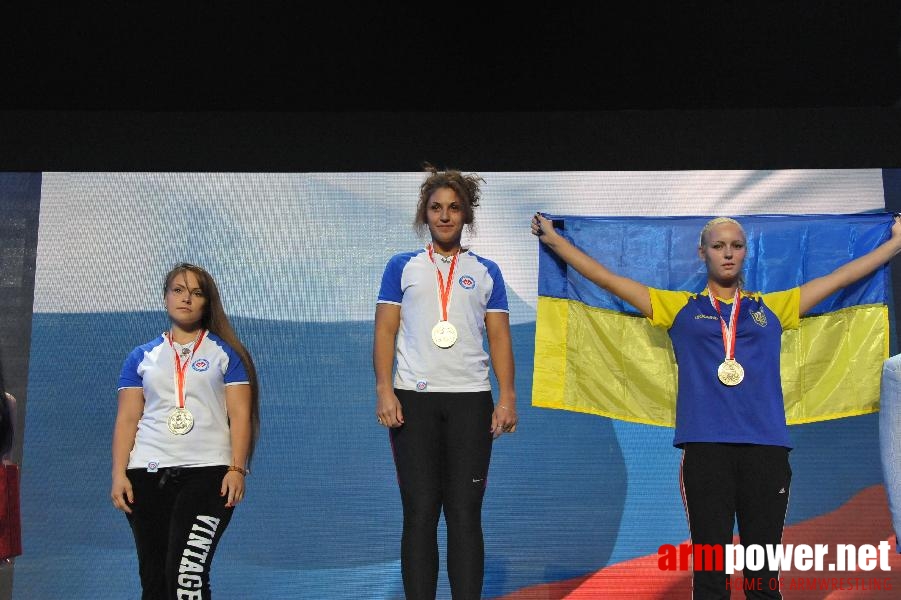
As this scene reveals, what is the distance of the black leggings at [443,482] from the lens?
269cm

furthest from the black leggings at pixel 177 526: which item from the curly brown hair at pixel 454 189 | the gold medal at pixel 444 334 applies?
the curly brown hair at pixel 454 189

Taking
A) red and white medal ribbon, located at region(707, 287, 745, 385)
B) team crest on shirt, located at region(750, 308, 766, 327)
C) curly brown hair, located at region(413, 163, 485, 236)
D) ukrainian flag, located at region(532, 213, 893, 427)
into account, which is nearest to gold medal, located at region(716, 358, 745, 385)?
red and white medal ribbon, located at region(707, 287, 745, 385)

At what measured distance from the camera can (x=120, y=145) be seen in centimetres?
416

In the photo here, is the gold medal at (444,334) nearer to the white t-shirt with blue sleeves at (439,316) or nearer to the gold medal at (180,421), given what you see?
the white t-shirt with blue sleeves at (439,316)

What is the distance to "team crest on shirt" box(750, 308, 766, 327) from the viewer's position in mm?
3045

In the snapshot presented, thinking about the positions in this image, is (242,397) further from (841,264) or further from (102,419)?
(841,264)

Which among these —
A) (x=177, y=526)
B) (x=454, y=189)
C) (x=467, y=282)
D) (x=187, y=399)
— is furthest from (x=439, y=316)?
(x=177, y=526)

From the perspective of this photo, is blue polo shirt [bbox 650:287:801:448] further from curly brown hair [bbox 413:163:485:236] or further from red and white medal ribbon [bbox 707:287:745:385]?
curly brown hair [bbox 413:163:485:236]

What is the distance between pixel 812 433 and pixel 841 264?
2.51 feet

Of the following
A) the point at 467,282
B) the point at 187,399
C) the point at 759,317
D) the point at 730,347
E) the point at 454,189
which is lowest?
the point at 187,399

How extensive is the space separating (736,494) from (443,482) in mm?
866

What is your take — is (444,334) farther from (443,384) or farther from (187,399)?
(187,399)

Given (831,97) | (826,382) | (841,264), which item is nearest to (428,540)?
(826,382)

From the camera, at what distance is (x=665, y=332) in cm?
360
